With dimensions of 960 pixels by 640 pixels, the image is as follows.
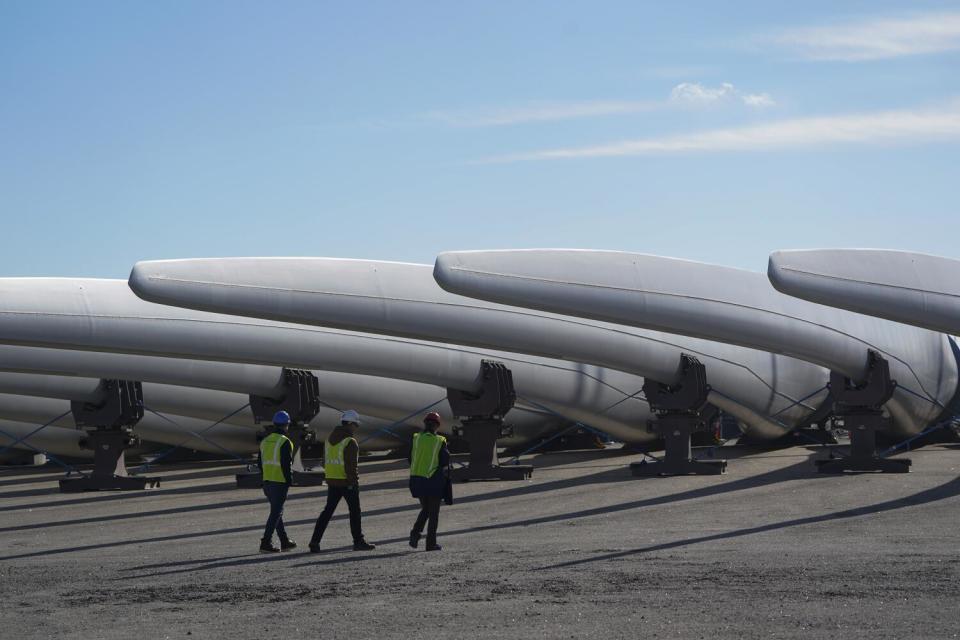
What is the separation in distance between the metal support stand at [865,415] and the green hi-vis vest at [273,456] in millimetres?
11713

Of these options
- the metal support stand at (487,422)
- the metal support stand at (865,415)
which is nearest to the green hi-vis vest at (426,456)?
the metal support stand at (487,422)

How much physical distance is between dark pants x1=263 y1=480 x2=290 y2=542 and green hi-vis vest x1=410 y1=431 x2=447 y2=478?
1433 mm

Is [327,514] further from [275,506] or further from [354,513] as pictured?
[275,506]

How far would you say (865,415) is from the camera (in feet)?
75.7

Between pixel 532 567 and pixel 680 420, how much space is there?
12.5m

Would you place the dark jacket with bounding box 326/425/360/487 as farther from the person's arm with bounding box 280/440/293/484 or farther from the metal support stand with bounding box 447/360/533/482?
the metal support stand with bounding box 447/360/533/482

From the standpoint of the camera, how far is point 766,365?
2812 cm

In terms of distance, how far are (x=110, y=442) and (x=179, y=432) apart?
504cm

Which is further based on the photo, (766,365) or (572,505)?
(766,365)

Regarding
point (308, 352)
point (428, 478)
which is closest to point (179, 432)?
point (308, 352)

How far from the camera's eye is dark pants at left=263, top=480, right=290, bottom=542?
547 inches

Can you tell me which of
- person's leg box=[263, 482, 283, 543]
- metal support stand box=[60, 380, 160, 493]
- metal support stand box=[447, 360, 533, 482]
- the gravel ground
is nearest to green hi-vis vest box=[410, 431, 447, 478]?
the gravel ground

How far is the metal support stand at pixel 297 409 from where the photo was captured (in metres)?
24.9

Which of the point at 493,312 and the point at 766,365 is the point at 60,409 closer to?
the point at 493,312
